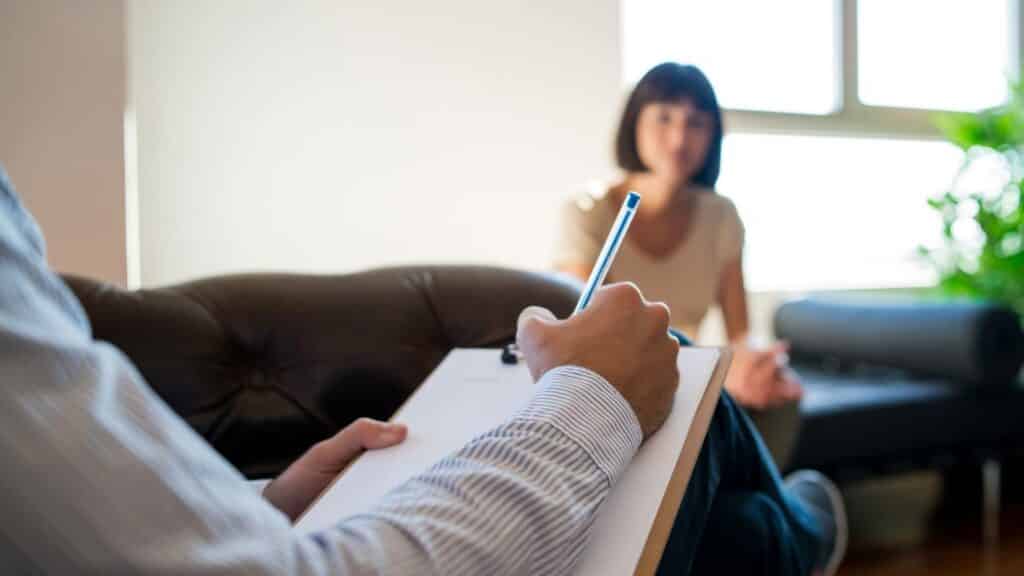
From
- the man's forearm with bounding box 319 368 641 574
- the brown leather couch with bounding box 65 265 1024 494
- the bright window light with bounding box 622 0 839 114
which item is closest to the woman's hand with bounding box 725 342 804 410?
the brown leather couch with bounding box 65 265 1024 494

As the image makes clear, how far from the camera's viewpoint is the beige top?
67.3 inches

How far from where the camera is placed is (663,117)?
5.95ft

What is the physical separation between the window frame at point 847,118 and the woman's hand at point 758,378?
1.21 m

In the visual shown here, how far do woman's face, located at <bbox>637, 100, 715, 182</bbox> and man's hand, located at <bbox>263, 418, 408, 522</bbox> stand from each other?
120 centimetres

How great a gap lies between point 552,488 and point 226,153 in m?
1.49

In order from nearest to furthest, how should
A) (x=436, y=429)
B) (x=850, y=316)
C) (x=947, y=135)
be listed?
(x=436, y=429), (x=850, y=316), (x=947, y=135)

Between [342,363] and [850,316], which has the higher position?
[342,363]

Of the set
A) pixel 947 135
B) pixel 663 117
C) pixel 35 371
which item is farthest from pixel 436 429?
pixel 947 135

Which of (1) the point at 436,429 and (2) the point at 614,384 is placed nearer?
(2) the point at 614,384

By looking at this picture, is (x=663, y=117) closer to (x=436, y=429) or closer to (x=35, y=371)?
(x=436, y=429)

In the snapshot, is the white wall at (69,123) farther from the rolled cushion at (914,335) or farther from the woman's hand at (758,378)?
the rolled cushion at (914,335)

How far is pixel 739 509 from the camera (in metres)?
0.89

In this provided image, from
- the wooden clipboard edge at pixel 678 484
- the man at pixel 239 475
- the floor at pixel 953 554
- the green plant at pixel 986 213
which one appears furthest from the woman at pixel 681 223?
the green plant at pixel 986 213

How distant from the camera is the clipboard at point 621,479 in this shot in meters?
0.56
